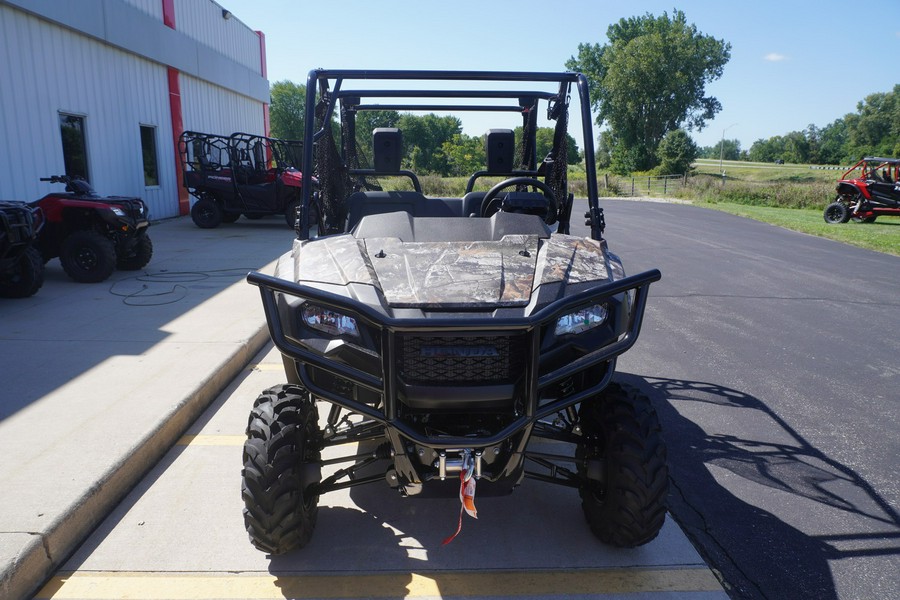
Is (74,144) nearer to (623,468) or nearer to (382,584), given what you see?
(382,584)

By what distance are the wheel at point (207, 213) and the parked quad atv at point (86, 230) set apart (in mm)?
5843

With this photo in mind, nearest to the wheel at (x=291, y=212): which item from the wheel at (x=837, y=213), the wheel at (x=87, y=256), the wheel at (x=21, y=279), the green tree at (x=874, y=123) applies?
the wheel at (x=87, y=256)

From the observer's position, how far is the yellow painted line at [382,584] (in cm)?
263

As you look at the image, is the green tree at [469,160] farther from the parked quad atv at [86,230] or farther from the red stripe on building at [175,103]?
the red stripe on building at [175,103]

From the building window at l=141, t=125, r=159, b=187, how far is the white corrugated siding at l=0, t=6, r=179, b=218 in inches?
4.9

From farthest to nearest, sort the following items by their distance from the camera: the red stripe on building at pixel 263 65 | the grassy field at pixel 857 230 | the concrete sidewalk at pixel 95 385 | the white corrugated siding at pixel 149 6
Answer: the red stripe on building at pixel 263 65, the white corrugated siding at pixel 149 6, the grassy field at pixel 857 230, the concrete sidewalk at pixel 95 385

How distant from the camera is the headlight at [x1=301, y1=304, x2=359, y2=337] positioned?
2.53 metres

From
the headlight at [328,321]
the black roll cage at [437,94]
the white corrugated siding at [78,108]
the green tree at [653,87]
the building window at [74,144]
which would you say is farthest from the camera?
the green tree at [653,87]

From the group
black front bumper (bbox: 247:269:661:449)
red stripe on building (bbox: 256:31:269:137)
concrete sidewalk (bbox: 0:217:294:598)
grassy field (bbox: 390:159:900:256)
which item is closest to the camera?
black front bumper (bbox: 247:269:661:449)

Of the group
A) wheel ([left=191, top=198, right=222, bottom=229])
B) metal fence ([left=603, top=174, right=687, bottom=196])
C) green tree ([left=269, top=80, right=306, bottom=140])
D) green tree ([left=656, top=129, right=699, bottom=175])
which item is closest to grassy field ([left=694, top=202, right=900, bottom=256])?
wheel ([left=191, top=198, right=222, bottom=229])

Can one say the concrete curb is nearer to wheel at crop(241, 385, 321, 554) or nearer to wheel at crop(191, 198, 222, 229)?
wheel at crop(241, 385, 321, 554)

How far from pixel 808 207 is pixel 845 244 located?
46.4ft

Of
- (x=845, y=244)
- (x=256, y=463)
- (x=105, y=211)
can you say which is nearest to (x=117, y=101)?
(x=105, y=211)

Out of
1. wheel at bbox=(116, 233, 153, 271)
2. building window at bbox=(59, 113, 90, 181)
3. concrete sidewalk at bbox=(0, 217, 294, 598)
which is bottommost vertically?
concrete sidewalk at bbox=(0, 217, 294, 598)
